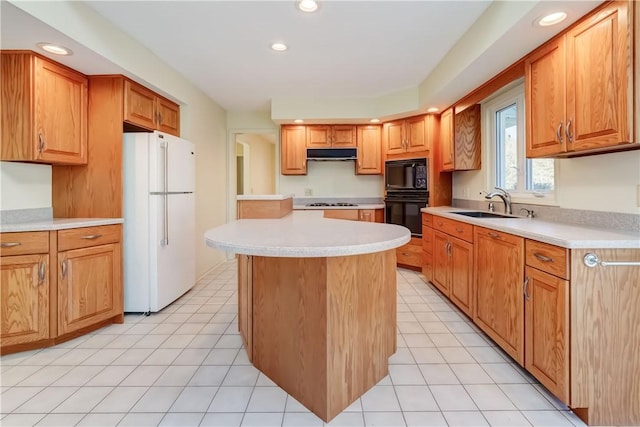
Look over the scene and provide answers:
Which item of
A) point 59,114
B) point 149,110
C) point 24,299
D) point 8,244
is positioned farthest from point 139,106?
point 24,299

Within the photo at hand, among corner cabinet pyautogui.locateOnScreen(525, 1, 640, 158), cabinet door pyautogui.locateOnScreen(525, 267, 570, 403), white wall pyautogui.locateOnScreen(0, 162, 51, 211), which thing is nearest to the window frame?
corner cabinet pyautogui.locateOnScreen(525, 1, 640, 158)

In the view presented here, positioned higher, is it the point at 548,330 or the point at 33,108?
the point at 33,108

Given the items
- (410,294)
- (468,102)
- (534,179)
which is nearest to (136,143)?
(410,294)

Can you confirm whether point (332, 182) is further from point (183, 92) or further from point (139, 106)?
point (139, 106)

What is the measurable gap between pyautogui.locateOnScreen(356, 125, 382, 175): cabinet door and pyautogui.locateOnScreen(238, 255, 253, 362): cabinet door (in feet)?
10.5

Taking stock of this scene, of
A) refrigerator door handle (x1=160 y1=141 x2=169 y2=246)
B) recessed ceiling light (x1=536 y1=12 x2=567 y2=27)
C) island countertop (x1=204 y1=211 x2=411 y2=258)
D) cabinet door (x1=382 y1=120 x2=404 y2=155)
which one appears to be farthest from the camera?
cabinet door (x1=382 y1=120 x2=404 y2=155)

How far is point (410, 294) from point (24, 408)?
3.13 metres

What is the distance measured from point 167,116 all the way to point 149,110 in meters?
0.34

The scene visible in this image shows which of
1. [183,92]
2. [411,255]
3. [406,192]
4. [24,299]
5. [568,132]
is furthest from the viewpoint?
[406,192]

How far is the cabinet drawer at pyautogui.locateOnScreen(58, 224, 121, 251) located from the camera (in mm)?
2342

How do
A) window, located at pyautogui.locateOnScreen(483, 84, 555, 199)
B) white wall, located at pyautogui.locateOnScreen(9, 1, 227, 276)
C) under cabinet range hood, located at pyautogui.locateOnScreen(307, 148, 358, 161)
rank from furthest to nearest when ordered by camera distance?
under cabinet range hood, located at pyautogui.locateOnScreen(307, 148, 358, 161), window, located at pyautogui.locateOnScreen(483, 84, 555, 199), white wall, located at pyautogui.locateOnScreen(9, 1, 227, 276)

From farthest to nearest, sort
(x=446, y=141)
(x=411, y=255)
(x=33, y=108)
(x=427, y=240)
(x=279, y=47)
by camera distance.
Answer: (x=411, y=255) < (x=446, y=141) < (x=427, y=240) < (x=279, y=47) < (x=33, y=108)

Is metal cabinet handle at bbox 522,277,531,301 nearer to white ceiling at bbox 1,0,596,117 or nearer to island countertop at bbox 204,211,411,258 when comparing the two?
island countertop at bbox 204,211,411,258

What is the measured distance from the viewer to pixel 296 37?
2744mm
